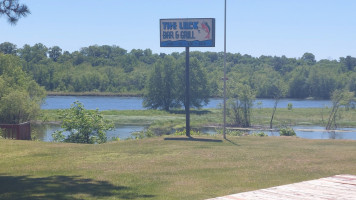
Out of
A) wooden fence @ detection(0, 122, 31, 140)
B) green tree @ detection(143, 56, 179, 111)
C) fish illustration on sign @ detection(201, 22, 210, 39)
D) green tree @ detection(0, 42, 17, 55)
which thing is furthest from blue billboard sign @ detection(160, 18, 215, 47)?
green tree @ detection(0, 42, 17, 55)

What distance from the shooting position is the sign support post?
83.3 feet

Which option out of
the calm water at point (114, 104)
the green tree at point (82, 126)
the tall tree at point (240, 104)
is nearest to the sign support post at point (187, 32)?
the green tree at point (82, 126)

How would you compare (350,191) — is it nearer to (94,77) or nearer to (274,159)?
(274,159)

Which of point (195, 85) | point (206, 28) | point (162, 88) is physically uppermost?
point (206, 28)

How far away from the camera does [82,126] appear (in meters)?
30.6

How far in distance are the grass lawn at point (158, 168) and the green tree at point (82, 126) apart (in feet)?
27.6

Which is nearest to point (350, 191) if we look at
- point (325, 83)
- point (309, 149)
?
point (309, 149)

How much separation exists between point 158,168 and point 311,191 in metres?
5.39

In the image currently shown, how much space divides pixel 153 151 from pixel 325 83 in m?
117

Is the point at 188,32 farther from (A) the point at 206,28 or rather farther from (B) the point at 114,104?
(B) the point at 114,104

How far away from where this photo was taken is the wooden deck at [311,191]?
10.2 m

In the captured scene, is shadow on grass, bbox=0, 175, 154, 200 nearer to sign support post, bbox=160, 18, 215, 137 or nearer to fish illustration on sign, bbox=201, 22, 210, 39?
sign support post, bbox=160, 18, 215, 137

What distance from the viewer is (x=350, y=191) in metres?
10.8

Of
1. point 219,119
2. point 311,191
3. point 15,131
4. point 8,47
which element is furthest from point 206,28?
point 8,47
